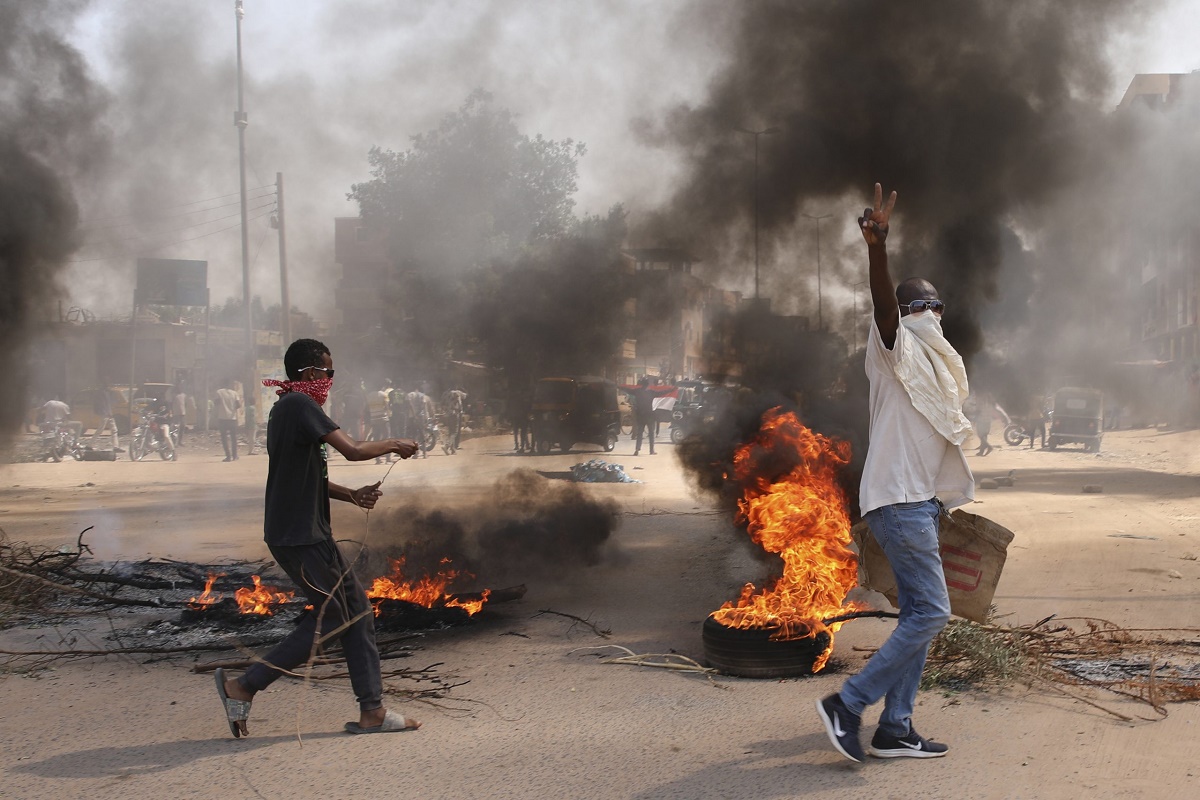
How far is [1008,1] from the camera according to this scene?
10.0m

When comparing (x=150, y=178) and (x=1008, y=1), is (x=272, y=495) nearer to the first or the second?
(x=1008, y=1)

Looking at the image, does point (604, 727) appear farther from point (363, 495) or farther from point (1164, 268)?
point (1164, 268)

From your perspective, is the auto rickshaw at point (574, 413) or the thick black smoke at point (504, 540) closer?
the thick black smoke at point (504, 540)

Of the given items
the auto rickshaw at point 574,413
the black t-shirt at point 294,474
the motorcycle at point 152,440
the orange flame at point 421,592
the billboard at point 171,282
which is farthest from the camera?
the motorcycle at point 152,440

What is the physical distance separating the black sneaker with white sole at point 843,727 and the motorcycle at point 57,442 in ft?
70.3

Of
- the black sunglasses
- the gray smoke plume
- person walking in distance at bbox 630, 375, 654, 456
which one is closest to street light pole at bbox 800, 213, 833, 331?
the gray smoke plume

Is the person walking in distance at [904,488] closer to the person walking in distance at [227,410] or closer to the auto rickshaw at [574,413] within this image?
the auto rickshaw at [574,413]

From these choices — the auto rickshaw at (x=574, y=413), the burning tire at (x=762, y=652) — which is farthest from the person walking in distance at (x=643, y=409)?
the burning tire at (x=762, y=652)

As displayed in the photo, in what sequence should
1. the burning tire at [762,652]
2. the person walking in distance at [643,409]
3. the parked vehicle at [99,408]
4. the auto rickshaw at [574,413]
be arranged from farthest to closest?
the parked vehicle at [99,408], the person walking in distance at [643,409], the auto rickshaw at [574,413], the burning tire at [762,652]

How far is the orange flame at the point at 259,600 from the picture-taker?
586 centimetres

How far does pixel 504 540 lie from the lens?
7.41 meters

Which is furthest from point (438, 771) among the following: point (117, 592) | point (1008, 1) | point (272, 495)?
point (1008, 1)

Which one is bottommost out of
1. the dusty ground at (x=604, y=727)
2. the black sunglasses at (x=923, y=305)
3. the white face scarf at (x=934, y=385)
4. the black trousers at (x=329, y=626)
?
the dusty ground at (x=604, y=727)

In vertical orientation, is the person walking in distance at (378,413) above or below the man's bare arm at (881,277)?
below
